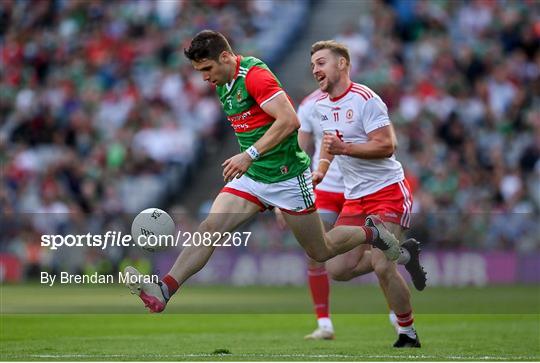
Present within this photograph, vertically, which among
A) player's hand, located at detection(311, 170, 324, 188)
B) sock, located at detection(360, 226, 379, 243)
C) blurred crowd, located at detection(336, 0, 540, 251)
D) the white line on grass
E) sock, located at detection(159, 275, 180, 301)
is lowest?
the white line on grass

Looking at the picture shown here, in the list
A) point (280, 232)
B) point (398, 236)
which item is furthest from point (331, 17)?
point (398, 236)

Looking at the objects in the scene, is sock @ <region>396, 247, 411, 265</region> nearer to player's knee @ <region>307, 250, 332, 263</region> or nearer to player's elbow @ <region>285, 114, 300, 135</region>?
player's knee @ <region>307, 250, 332, 263</region>

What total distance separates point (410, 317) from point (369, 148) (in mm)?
1609

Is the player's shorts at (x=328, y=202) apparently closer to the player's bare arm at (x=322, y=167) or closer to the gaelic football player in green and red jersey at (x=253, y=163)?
the player's bare arm at (x=322, y=167)

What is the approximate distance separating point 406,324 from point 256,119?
253 cm

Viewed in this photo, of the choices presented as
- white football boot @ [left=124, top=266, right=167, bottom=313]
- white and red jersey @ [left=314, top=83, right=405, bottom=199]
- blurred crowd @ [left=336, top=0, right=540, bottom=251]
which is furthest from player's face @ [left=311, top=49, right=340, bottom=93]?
blurred crowd @ [left=336, top=0, right=540, bottom=251]

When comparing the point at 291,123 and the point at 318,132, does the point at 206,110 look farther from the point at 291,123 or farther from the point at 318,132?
the point at 291,123

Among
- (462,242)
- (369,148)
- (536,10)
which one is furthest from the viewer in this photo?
(536,10)

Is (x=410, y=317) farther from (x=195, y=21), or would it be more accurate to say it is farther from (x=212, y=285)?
(x=195, y=21)

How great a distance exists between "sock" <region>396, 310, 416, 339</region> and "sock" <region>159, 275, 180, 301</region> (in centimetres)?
247

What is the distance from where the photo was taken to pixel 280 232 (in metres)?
23.9

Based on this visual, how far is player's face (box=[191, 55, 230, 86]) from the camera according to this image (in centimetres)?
1074

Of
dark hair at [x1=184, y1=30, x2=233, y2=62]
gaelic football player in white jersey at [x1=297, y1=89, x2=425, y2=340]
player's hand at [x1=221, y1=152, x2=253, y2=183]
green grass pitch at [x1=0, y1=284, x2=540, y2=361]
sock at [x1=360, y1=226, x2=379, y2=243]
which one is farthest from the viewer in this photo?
gaelic football player in white jersey at [x1=297, y1=89, x2=425, y2=340]

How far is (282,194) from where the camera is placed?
11.0 m
